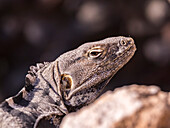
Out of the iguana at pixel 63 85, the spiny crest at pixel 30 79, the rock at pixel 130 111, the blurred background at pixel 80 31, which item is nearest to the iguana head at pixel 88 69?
the iguana at pixel 63 85

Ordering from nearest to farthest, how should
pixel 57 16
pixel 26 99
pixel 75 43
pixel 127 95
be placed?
1. pixel 127 95
2. pixel 26 99
3. pixel 75 43
4. pixel 57 16

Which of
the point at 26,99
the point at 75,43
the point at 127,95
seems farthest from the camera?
the point at 75,43

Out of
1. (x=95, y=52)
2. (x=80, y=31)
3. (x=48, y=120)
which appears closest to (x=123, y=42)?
(x=95, y=52)

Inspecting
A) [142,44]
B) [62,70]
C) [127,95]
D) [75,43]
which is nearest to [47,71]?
[62,70]

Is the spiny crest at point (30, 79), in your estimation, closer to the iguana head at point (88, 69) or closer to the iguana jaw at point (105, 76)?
the iguana head at point (88, 69)

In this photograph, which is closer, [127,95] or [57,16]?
[127,95]

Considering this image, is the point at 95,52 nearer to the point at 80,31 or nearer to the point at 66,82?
the point at 66,82

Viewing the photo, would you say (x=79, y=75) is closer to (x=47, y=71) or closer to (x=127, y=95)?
(x=47, y=71)

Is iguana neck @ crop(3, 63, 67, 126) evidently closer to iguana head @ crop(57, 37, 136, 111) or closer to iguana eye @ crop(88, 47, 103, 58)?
iguana head @ crop(57, 37, 136, 111)
